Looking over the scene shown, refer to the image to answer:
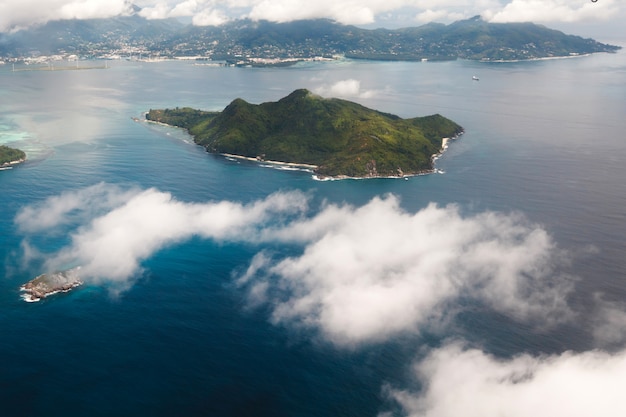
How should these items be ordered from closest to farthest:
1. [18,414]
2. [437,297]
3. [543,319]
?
1. [18,414]
2. [543,319]
3. [437,297]

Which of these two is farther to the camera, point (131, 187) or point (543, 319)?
point (131, 187)

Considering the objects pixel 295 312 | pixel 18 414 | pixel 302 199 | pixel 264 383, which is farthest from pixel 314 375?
pixel 302 199

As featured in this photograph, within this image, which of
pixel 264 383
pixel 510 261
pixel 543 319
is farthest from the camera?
pixel 510 261

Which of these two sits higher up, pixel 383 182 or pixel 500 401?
pixel 383 182

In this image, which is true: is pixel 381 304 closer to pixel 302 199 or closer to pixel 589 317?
pixel 589 317

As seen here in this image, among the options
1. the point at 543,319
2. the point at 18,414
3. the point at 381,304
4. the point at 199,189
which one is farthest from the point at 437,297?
the point at 199,189

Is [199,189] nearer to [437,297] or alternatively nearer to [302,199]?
[302,199]

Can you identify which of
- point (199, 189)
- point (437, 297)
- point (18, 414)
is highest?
point (199, 189)
